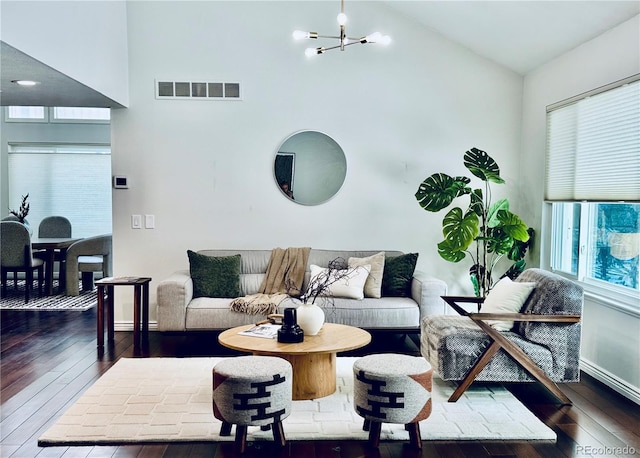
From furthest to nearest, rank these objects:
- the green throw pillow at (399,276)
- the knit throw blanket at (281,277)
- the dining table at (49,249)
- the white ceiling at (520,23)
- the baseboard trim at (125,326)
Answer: the dining table at (49,249) → the baseboard trim at (125,326) → the green throw pillow at (399,276) → the knit throw blanket at (281,277) → the white ceiling at (520,23)

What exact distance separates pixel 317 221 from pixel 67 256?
11.9ft

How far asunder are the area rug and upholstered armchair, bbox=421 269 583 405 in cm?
454

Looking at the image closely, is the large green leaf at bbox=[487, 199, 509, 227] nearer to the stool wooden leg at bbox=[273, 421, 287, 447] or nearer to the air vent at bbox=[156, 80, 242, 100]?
the air vent at bbox=[156, 80, 242, 100]

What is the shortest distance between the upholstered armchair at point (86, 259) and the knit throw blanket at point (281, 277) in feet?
10.3

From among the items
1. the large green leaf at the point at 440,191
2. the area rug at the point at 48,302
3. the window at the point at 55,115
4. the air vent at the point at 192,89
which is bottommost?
the area rug at the point at 48,302

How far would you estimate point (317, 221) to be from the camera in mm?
5445

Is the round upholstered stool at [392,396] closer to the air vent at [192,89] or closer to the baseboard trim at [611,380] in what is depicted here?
the baseboard trim at [611,380]

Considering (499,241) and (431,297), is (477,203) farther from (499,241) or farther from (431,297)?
(431,297)

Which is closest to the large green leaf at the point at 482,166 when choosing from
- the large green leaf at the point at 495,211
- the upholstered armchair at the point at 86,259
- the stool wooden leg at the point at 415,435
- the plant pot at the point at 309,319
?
the large green leaf at the point at 495,211

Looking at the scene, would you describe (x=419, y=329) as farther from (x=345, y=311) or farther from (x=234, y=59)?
(x=234, y=59)

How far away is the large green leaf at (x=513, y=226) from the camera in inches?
185

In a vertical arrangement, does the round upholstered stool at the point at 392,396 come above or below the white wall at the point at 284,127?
below

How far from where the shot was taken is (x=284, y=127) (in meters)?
5.38

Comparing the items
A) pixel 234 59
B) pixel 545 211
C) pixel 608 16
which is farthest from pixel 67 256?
pixel 608 16
